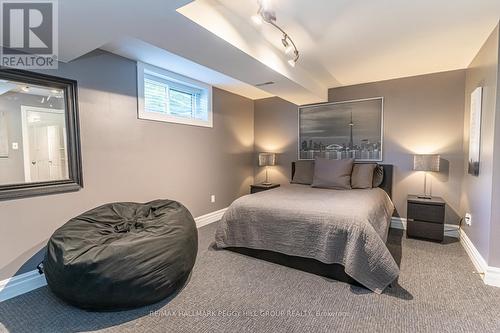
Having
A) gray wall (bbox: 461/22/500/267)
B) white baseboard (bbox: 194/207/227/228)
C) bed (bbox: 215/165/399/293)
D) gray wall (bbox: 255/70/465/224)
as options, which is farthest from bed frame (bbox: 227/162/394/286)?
gray wall (bbox: 255/70/465/224)

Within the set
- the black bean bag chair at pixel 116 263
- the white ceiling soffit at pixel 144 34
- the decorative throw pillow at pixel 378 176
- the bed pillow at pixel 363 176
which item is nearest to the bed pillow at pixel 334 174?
the bed pillow at pixel 363 176

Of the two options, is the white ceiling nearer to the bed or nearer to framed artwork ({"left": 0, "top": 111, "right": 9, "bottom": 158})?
framed artwork ({"left": 0, "top": 111, "right": 9, "bottom": 158})

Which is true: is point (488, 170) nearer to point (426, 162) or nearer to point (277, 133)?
point (426, 162)

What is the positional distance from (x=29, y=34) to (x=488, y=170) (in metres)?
4.01

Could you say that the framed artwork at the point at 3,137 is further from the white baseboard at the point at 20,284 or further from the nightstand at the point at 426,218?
the nightstand at the point at 426,218

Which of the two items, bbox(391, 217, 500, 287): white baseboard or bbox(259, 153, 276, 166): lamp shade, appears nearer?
bbox(391, 217, 500, 287): white baseboard

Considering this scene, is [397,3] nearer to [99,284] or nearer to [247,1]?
[247,1]

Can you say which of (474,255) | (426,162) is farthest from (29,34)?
(474,255)

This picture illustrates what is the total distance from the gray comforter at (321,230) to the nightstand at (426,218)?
0.69 meters

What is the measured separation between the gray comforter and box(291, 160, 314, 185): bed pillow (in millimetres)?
1064

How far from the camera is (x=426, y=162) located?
335cm

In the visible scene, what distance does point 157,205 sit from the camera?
8.77ft

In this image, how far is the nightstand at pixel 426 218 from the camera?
318 centimetres

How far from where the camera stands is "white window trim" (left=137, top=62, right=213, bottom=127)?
3.09m
